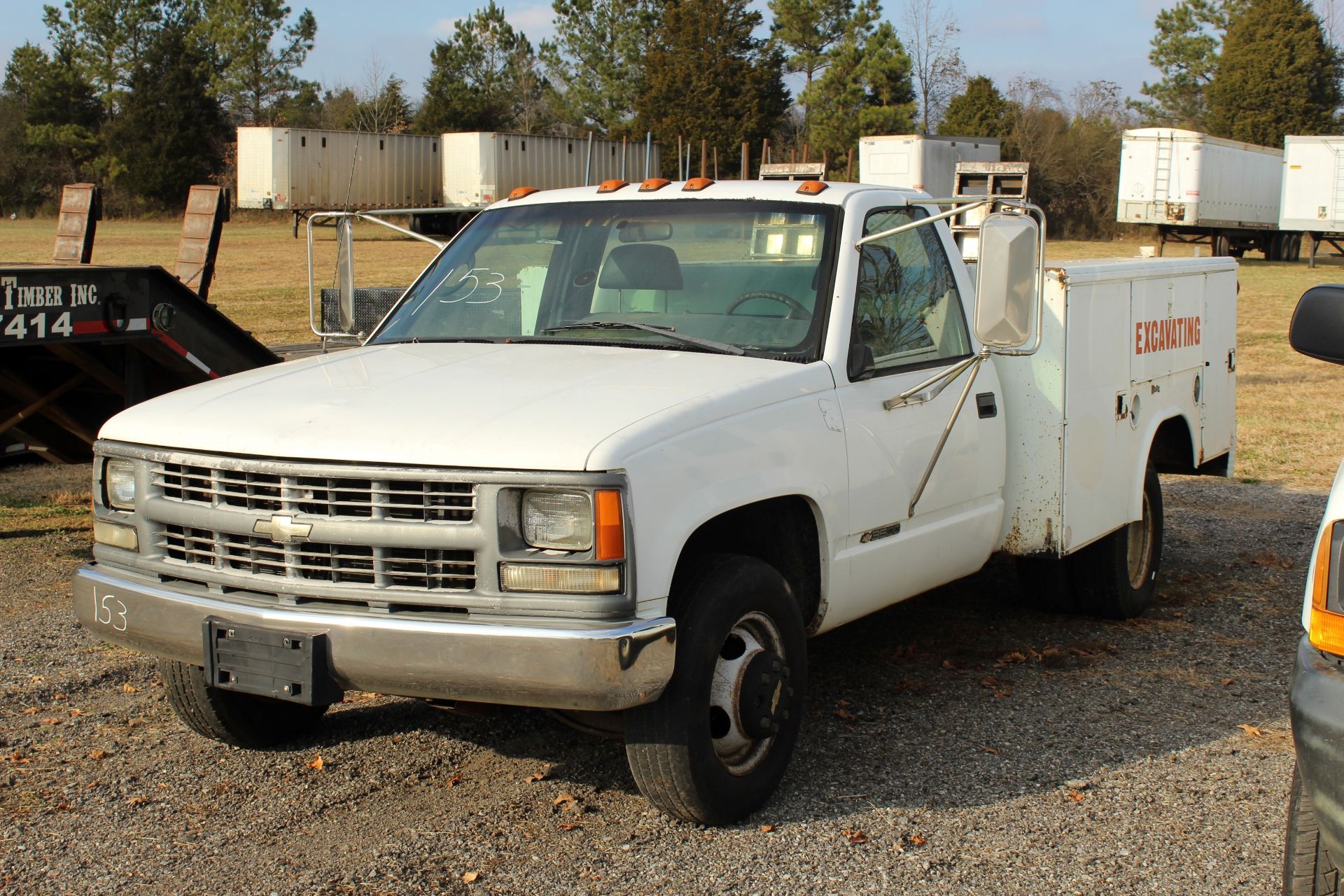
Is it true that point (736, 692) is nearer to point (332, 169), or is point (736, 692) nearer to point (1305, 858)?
point (1305, 858)

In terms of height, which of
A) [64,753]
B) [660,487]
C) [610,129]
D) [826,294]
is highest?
[610,129]

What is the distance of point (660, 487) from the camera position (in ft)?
11.8

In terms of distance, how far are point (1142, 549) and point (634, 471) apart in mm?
3897

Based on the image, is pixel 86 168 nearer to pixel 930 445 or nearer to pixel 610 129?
pixel 610 129

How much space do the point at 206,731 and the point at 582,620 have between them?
1.77 metres

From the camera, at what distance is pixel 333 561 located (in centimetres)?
366

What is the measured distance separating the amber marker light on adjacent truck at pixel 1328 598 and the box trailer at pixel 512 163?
4137 centimetres

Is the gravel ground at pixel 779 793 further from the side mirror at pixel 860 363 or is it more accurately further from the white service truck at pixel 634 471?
the side mirror at pixel 860 363

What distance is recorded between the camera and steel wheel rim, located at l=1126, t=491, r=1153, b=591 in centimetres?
652

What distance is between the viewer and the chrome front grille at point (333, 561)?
3578 mm

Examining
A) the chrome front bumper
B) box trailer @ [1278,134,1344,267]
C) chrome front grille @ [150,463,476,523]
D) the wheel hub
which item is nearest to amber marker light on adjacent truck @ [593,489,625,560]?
the chrome front bumper

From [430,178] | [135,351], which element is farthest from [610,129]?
[135,351]

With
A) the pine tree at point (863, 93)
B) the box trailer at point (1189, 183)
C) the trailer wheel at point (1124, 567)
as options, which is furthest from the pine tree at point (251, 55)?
the trailer wheel at point (1124, 567)

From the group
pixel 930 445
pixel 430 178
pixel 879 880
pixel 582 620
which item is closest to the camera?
pixel 582 620
